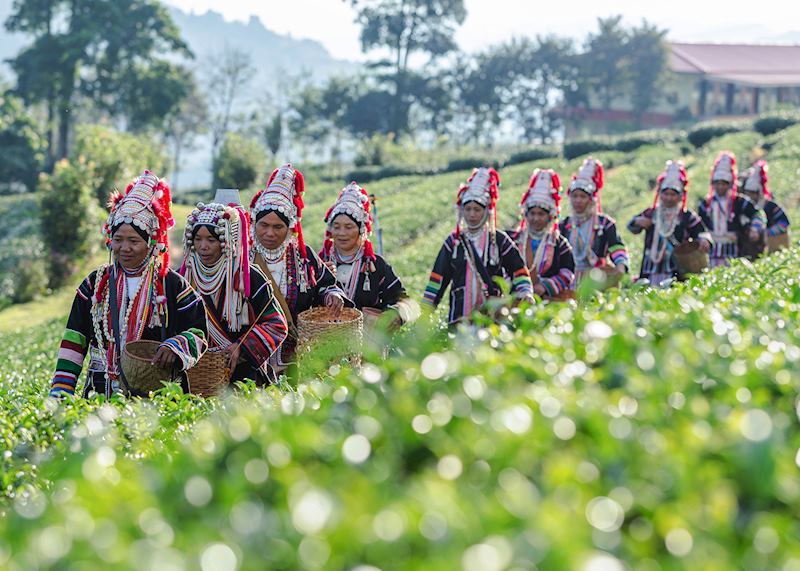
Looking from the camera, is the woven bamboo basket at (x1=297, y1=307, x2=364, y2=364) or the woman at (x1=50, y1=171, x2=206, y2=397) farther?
the woven bamboo basket at (x1=297, y1=307, x2=364, y2=364)

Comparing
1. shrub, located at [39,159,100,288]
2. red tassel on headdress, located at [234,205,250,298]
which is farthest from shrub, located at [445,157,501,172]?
red tassel on headdress, located at [234,205,250,298]

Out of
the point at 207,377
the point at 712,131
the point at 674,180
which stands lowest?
the point at 207,377

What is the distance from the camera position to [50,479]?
4395mm

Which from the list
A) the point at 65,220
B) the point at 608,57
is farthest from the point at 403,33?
the point at 65,220

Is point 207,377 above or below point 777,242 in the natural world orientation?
below

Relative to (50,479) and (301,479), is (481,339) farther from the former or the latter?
(50,479)

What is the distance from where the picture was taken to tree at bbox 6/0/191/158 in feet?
Result: 166

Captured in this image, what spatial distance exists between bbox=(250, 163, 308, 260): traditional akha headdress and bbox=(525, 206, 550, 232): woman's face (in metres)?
2.30

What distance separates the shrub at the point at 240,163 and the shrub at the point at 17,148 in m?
14.9

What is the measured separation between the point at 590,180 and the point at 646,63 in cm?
5278

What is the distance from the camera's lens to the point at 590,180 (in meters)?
10.1

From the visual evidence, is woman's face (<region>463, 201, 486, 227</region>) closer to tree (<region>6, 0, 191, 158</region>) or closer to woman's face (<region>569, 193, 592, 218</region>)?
woman's face (<region>569, 193, 592, 218</region>)

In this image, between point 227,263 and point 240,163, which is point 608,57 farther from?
point 227,263

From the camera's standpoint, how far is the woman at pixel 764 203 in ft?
40.4
